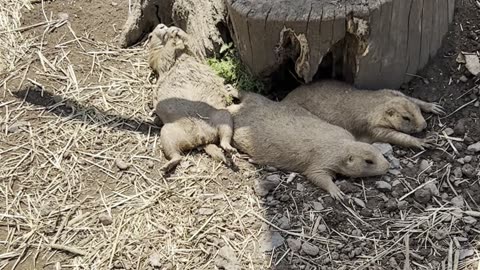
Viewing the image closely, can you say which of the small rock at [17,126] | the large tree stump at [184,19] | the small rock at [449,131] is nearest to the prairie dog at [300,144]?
the small rock at [449,131]

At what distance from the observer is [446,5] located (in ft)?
15.9

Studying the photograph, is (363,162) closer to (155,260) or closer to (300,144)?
(300,144)

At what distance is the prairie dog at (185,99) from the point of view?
4738 mm

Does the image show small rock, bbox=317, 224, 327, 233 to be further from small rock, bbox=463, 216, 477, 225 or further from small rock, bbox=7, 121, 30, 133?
small rock, bbox=7, 121, 30, 133

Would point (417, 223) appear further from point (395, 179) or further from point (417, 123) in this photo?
point (417, 123)

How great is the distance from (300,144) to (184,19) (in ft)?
5.34

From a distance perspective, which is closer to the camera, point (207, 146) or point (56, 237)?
point (56, 237)

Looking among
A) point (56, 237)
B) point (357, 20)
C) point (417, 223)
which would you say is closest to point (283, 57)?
point (357, 20)

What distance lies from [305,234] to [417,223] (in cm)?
64

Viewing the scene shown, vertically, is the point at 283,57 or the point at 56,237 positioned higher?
the point at 283,57

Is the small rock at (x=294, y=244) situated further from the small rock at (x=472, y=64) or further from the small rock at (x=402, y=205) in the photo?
the small rock at (x=472, y=64)

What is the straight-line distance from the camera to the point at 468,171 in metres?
4.38

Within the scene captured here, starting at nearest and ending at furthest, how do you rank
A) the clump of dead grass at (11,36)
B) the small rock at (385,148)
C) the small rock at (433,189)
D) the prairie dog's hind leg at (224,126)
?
1. the small rock at (433,189)
2. the small rock at (385,148)
3. the prairie dog's hind leg at (224,126)
4. the clump of dead grass at (11,36)

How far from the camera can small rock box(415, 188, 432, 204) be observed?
Result: 4.27 meters
